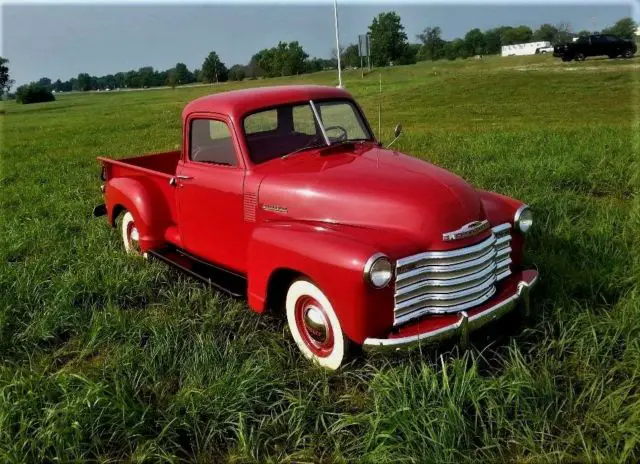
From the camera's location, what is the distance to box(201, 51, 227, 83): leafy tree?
66188mm

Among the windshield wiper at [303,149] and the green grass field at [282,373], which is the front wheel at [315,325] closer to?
the green grass field at [282,373]

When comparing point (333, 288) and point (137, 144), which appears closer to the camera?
point (333, 288)

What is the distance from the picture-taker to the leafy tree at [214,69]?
6619 centimetres

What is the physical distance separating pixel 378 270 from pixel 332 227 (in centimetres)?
57

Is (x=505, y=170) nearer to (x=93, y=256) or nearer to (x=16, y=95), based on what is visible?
(x=93, y=256)

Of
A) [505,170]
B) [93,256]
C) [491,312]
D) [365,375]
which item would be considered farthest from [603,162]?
[93,256]

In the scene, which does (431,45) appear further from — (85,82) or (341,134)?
(341,134)

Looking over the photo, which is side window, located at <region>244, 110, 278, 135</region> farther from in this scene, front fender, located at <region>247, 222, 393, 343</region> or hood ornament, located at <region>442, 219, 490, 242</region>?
hood ornament, located at <region>442, 219, 490, 242</region>

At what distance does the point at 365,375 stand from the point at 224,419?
861 millimetres

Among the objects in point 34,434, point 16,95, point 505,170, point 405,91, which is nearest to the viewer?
point 34,434

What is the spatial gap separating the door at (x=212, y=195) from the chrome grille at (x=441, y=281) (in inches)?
55.5

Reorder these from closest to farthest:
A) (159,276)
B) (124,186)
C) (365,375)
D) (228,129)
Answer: (365,375) → (228,129) → (159,276) → (124,186)

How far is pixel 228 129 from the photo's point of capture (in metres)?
3.98

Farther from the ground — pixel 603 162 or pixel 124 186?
pixel 124 186
